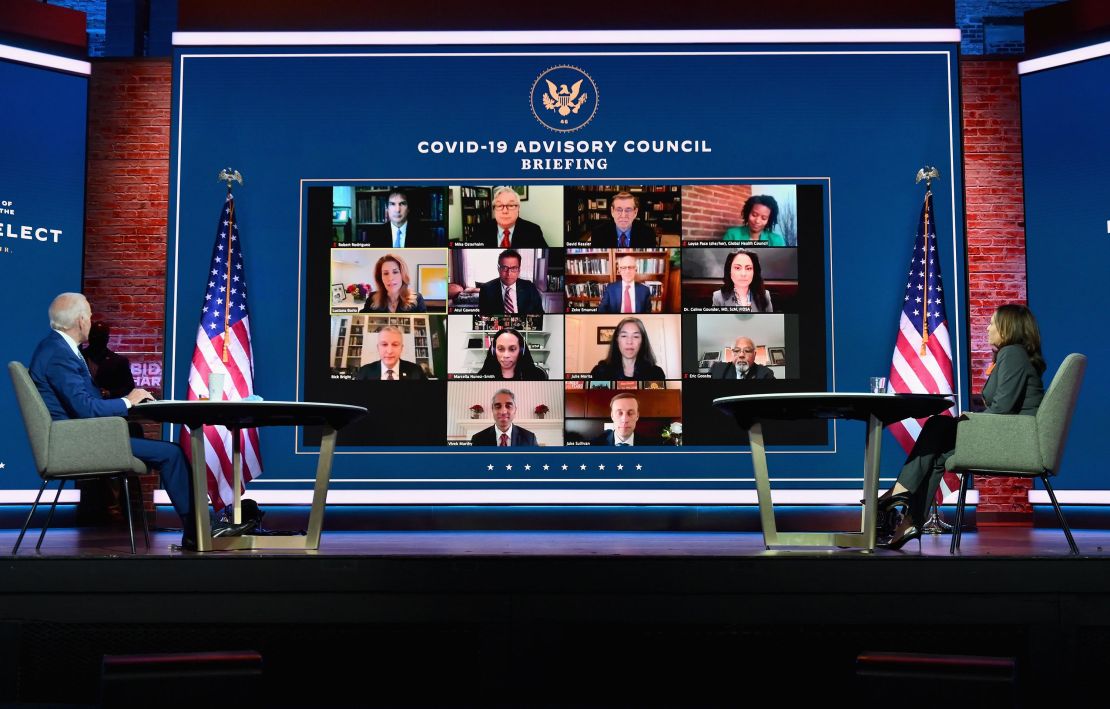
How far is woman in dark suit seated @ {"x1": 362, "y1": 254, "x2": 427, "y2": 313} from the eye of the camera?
718 cm

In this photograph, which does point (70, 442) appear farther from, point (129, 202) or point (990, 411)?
point (990, 411)

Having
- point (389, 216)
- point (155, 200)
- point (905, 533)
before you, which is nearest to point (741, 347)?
point (389, 216)

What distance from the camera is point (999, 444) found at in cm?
484

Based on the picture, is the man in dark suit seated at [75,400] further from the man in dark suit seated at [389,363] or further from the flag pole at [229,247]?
the man in dark suit seated at [389,363]

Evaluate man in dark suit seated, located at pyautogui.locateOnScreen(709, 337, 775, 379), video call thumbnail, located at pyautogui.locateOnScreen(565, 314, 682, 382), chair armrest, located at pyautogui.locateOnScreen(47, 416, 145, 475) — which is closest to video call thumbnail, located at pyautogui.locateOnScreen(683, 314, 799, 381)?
man in dark suit seated, located at pyautogui.locateOnScreen(709, 337, 775, 379)

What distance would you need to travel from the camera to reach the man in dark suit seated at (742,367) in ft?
23.5

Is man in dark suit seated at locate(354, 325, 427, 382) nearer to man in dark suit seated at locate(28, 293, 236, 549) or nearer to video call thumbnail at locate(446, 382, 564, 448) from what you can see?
video call thumbnail at locate(446, 382, 564, 448)

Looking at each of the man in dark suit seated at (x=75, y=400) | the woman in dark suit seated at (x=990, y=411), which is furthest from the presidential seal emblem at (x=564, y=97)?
the man in dark suit seated at (x=75, y=400)

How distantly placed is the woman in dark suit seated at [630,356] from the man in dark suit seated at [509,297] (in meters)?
0.52

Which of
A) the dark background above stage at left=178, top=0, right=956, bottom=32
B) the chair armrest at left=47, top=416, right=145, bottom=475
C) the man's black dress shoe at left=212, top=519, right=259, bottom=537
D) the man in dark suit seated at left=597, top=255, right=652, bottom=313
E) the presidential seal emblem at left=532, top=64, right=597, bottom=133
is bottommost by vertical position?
the man's black dress shoe at left=212, top=519, right=259, bottom=537

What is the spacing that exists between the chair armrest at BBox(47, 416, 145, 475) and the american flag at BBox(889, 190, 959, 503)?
4.43 metres
